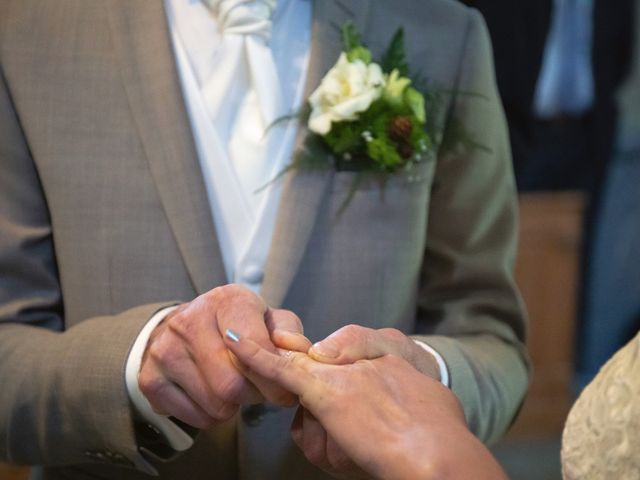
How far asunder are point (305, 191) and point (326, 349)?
0.88 ft

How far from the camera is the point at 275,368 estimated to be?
0.89m

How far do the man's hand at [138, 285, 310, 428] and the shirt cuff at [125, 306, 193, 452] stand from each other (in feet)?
0.09

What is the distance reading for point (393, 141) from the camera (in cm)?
118

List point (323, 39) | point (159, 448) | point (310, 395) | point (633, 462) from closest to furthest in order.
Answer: point (633, 462) < point (310, 395) < point (159, 448) < point (323, 39)

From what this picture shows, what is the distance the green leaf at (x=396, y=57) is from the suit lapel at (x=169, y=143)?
261 mm

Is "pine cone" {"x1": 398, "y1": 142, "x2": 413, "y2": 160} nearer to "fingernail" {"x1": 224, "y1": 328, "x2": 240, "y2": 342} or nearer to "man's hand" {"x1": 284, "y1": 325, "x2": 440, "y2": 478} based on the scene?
"man's hand" {"x1": 284, "y1": 325, "x2": 440, "y2": 478}

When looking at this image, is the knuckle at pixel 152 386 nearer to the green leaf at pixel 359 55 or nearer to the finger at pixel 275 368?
the finger at pixel 275 368

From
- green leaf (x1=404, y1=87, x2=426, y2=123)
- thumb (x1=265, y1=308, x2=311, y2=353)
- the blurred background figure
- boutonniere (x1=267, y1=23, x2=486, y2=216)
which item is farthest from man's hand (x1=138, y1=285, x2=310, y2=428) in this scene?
the blurred background figure

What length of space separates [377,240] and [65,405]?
40 centimetres

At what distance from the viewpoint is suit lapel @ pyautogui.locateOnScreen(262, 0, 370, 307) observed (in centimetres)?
112

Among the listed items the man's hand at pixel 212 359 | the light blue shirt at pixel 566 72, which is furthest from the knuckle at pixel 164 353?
the light blue shirt at pixel 566 72

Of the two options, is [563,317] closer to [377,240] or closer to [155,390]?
[377,240]

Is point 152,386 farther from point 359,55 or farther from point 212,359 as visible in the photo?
point 359,55

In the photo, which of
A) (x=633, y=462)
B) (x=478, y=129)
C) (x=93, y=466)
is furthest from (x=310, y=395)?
(x=478, y=129)
